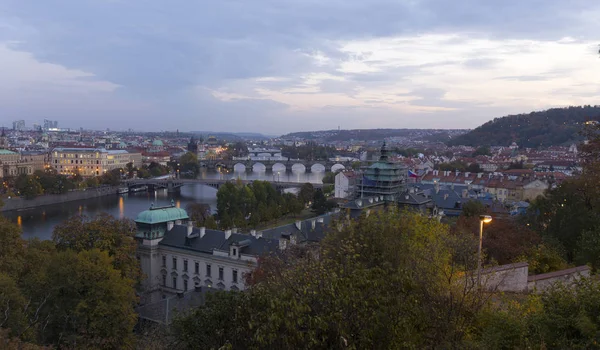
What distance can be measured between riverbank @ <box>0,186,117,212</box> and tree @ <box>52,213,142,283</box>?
26.9 metres

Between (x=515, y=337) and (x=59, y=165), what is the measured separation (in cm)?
8548

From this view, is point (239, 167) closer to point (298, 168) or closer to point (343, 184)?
point (298, 168)

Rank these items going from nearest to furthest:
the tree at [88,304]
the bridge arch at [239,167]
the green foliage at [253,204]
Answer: the tree at [88,304]
the green foliage at [253,204]
the bridge arch at [239,167]

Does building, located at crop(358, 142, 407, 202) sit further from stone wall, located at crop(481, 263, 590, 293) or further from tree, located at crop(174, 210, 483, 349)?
tree, located at crop(174, 210, 483, 349)

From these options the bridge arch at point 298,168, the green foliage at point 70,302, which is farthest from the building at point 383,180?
the bridge arch at point 298,168

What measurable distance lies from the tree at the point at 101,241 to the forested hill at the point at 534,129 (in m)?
111

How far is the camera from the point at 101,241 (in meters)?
17.5

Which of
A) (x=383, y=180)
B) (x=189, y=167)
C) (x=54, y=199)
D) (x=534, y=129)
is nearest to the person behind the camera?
(x=383, y=180)

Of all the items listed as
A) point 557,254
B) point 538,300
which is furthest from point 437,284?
point 557,254

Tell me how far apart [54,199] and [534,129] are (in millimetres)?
110577

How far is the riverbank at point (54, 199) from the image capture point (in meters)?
44.9

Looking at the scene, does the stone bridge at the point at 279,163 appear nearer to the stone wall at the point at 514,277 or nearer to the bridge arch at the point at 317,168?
the bridge arch at the point at 317,168

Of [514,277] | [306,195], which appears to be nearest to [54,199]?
[306,195]

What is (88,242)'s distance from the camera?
58.3 ft
